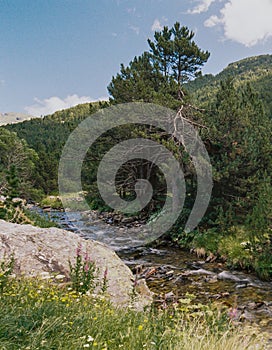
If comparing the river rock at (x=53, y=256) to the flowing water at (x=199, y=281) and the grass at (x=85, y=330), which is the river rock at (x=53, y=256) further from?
the grass at (x=85, y=330)

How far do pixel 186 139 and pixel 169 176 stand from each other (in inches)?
68.9

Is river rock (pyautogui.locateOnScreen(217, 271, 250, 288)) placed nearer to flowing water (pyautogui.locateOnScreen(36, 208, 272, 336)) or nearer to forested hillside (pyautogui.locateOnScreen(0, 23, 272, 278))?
flowing water (pyautogui.locateOnScreen(36, 208, 272, 336))

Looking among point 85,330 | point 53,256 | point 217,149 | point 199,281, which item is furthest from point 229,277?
point 85,330

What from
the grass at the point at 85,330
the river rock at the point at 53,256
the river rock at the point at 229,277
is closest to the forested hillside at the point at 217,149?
the river rock at the point at 229,277

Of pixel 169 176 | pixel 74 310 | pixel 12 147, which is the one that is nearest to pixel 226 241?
pixel 169 176

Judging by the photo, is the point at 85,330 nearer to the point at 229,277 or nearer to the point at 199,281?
the point at 199,281

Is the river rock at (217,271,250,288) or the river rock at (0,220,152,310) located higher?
the river rock at (0,220,152,310)

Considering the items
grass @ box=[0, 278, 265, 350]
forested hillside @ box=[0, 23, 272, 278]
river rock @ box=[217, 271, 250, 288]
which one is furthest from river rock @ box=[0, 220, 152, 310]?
forested hillside @ box=[0, 23, 272, 278]

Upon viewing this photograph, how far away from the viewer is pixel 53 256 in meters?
6.23

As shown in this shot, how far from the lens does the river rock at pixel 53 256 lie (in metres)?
5.86

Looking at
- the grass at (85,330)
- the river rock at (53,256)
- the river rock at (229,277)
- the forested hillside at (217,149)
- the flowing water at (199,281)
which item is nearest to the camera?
the grass at (85,330)

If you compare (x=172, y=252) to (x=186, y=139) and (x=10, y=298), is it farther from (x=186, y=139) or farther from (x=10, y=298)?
(x=10, y=298)

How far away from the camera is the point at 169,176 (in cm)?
1395

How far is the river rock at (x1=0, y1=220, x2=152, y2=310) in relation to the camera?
586 centimetres
